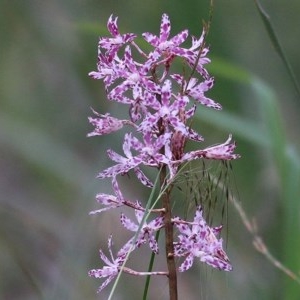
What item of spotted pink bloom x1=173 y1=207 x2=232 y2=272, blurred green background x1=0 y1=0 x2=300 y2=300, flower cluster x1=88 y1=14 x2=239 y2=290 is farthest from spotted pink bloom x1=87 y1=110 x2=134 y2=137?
blurred green background x1=0 y1=0 x2=300 y2=300

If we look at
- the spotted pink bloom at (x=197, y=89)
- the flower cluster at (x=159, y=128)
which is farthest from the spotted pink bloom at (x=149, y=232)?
the spotted pink bloom at (x=197, y=89)

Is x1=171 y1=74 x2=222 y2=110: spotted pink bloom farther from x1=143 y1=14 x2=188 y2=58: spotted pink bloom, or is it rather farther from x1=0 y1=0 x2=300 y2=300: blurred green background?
x1=0 y1=0 x2=300 y2=300: blurred green background

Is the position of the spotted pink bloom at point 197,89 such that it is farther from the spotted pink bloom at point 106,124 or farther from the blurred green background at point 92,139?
the blurred green background at point 92,139

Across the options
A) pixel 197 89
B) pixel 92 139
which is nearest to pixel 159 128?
pixel 197 89

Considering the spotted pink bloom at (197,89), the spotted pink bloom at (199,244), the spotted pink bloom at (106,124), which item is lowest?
the spotted pink bloom at (199,244)

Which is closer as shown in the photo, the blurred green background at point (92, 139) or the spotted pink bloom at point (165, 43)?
the spotted pink bloom at point (165, 43)

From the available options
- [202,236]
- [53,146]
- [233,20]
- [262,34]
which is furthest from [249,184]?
[202,236]

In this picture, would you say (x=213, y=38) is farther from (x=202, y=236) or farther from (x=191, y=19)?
(x=202, y=236)
